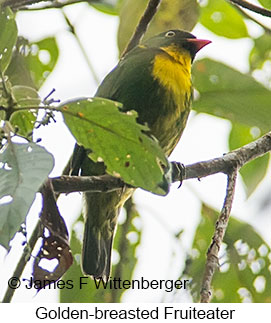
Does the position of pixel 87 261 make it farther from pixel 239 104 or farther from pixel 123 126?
pixel 123 126

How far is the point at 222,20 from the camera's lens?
364 cm

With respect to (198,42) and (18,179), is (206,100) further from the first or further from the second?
(18,179)

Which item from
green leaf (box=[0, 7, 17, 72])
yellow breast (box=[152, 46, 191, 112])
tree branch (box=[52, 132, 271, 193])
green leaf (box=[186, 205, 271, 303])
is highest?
yellow breast (box=[152, 46, 191, 112])

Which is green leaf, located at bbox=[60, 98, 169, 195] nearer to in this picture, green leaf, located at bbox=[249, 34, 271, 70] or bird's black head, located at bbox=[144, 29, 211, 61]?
bird's black head, located at bbox=[144, 29, 211, 61]

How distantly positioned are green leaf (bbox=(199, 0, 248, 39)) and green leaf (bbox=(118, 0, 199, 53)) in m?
0.27

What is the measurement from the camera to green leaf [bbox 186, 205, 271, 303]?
342 centimetres

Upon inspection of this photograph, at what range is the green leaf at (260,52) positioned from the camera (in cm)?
395

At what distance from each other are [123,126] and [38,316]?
107 centimetres

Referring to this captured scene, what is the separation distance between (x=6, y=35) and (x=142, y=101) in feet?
2.92

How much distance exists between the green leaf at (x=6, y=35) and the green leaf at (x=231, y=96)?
3.77ft

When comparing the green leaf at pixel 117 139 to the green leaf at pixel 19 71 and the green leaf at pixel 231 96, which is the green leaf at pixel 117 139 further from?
the green leaf at pixel 231 96

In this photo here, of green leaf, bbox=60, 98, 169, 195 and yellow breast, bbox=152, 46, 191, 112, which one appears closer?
green leaf, bbox=60, 98, 169, 195

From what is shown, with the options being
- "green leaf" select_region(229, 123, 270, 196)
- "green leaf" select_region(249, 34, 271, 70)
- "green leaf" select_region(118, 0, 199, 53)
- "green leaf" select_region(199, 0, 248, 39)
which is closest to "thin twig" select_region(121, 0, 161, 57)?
"green leaf" select_region(118, 0, 199, 53)

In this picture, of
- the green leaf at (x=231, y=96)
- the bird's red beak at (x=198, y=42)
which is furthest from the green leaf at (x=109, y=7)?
the green leaf at (x=231, y=96)
